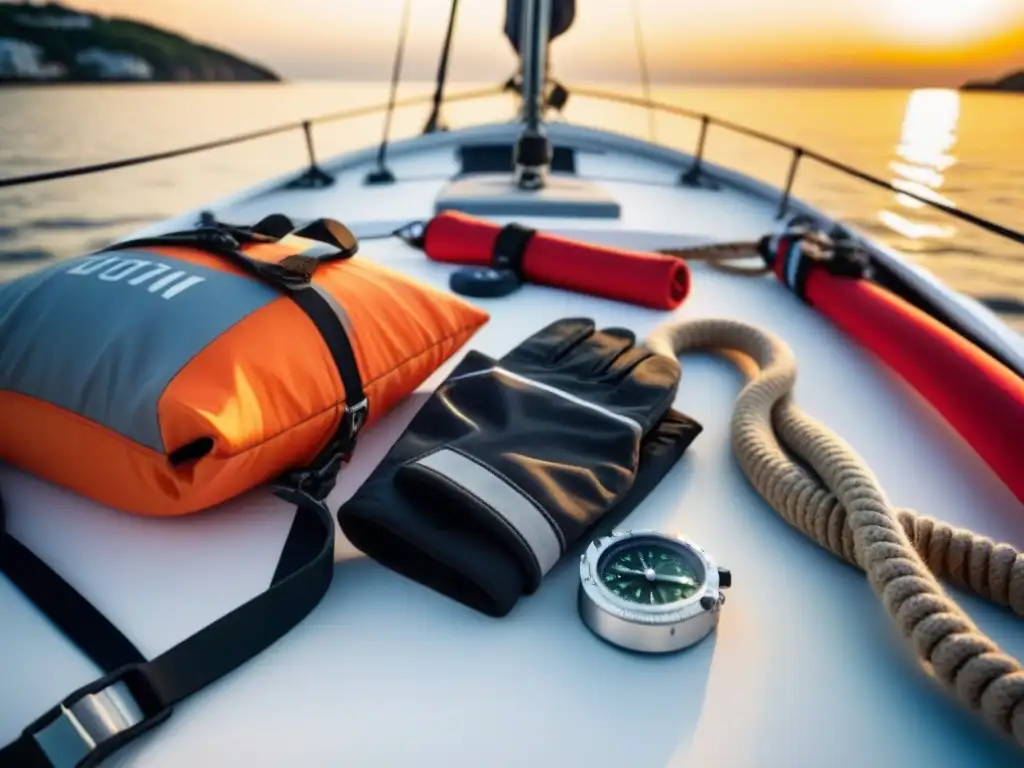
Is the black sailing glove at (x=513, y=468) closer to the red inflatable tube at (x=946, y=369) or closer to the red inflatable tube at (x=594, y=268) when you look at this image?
the red inflatable tube at (x=946, y=369)

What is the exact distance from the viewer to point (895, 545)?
35.1 inches

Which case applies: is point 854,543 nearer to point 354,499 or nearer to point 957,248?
point 354,499

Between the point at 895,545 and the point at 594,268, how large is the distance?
1.24 m

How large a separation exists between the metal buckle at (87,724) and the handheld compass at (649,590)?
50 centimetres

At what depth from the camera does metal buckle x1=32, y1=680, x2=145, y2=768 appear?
0.67 meters

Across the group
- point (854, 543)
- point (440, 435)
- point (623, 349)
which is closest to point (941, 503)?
point (854, 543)

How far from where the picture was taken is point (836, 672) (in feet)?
2.80

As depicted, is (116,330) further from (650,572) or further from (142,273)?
(650,572)

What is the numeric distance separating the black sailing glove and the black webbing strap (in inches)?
4.0

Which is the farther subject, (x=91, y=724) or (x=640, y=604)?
(x=640, y=604)

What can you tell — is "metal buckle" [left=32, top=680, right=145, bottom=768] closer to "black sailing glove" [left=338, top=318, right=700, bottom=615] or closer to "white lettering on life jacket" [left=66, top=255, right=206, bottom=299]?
"black sailing glove" [left=338, top=318, right=700, bottom=615]

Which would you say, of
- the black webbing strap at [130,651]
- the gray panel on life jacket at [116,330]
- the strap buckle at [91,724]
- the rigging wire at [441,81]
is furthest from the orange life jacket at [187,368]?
the rigging wire at [441,81]

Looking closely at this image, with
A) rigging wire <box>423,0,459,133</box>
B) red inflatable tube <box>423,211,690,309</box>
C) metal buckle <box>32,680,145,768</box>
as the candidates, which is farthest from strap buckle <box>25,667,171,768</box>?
rigging wire <box>423,0,459,133</box>

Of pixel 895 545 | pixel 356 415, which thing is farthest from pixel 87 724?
pixel 895 545
